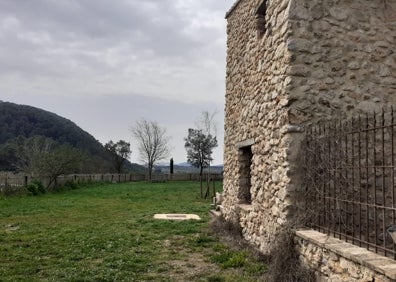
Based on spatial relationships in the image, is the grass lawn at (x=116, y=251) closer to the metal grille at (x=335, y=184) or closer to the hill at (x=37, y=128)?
the metal grille at (x=335, y=184)

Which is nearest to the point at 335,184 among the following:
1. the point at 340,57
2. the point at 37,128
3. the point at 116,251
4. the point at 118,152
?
the point at 340,57

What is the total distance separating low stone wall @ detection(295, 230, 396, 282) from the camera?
11.9 feet

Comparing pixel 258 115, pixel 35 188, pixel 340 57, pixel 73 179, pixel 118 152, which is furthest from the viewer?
pixel 118 152

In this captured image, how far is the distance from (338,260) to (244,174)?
4566 mm

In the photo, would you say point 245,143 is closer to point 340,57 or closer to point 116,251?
point 340,57

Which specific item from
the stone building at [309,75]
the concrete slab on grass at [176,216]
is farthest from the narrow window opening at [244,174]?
the concrete slab on grass at [176,216]

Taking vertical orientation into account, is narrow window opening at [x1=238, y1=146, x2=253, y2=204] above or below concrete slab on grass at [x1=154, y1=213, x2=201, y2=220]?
above

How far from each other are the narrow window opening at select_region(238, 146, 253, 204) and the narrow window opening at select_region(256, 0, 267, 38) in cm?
245

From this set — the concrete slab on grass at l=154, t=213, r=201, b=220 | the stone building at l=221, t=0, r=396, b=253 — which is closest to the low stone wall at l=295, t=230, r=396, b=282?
the stone building at l=221, t=0, r=396, b=253

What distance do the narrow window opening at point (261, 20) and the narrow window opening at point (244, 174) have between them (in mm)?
2445

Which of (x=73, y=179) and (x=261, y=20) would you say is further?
(x=73, y=179)

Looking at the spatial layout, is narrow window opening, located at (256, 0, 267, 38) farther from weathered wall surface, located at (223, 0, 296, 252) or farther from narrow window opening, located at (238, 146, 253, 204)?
narrow window opening, located at (238, 146, 253, 204)

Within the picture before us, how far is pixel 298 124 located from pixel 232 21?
4774 mm

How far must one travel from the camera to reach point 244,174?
884cm
